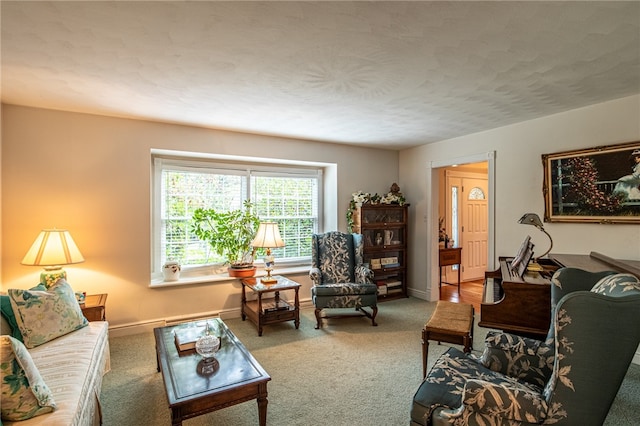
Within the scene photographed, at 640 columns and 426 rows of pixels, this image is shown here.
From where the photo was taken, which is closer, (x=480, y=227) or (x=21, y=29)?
(x=21, y=29)

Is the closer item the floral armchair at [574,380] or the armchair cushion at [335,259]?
the floral armchair at [574,380]

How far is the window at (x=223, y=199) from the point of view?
4066 millimetres

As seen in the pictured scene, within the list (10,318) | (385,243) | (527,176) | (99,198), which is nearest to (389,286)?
(385,243)

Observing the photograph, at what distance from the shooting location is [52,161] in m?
3.22

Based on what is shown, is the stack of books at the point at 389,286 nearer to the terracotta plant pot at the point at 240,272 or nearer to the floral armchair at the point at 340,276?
the floral armchair at the point at 340,276

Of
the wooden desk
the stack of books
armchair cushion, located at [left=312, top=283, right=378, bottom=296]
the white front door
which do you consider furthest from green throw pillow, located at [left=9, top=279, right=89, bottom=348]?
the white front door

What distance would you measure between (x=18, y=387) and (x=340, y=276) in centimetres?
327

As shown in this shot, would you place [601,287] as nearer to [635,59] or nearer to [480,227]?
[635,59]

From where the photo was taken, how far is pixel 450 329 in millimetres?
2400

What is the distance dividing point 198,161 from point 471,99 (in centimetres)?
339

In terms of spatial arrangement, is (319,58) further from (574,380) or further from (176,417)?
(176,417)

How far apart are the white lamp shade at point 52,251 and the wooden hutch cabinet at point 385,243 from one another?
345 centimetres

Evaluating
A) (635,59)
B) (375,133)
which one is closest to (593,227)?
(635,59)

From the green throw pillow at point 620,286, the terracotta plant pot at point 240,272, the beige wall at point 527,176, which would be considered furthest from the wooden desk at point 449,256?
the green throw pillow at point 620,286
